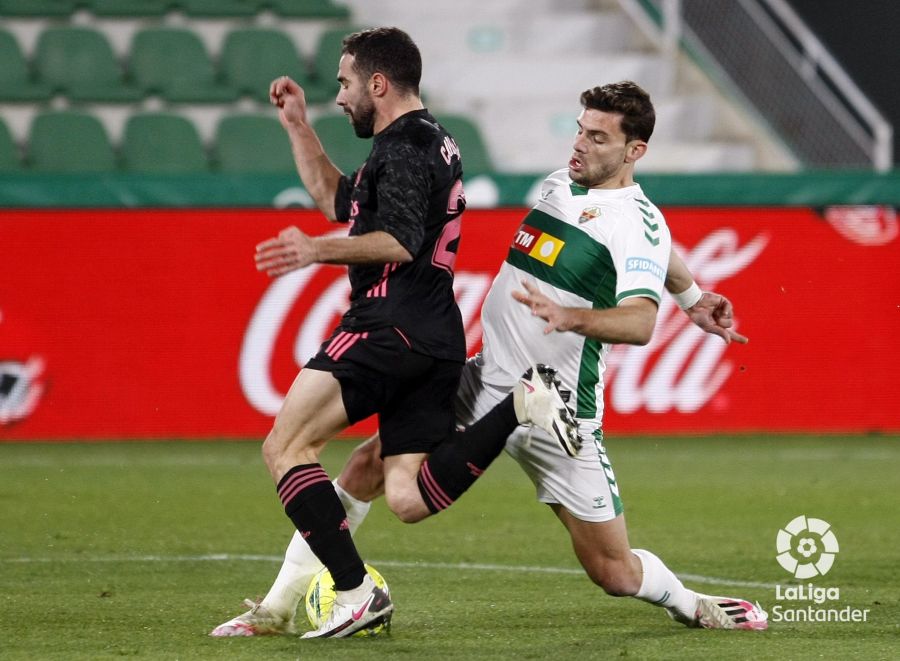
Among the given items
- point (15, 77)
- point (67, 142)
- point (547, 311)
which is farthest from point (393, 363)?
point (15, 77)

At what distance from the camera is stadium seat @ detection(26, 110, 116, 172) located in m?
13.0

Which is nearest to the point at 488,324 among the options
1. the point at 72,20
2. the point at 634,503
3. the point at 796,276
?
the point at 634,503

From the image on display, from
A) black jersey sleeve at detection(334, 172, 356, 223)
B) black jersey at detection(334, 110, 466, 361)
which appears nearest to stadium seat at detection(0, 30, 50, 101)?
black jersey sleeve at detection(334, 172, 356, 223)

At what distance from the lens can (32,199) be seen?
10.8 metres

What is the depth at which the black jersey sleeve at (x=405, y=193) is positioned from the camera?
190 inches

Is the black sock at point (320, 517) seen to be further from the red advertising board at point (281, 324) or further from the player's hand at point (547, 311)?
the red advertising board at point (281, 324)

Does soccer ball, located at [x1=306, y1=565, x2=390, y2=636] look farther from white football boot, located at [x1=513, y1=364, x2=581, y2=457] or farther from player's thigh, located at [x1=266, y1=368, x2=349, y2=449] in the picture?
white football boot, located at [x1=513, y1=364, x2=581, y2=457]

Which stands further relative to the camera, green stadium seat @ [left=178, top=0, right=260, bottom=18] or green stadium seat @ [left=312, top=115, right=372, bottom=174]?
green stadium seat @ [left=178, top=0, right=260, bottom=18]

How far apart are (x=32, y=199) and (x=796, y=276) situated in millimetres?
5828

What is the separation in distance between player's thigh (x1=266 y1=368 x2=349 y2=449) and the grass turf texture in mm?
689

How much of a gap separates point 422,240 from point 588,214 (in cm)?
65

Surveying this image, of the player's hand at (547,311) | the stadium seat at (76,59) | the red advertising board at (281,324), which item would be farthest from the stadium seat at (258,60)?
the player's hand at (547,311)

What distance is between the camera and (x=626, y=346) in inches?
449

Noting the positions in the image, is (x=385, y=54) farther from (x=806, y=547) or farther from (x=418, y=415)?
(x=806, y=547)
